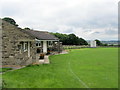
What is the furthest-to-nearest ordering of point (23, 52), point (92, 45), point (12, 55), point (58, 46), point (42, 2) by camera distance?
point (92, 45)
point (58, 46)
point (42, 2)
point (23, 52)
point (12, 55)

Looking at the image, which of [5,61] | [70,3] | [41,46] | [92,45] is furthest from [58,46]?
[92,45]

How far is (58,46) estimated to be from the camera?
23281 millimetres

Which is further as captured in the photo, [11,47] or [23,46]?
[23,46]

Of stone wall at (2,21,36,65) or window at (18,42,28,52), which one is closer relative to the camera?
stone wall at (2,21,36,65)

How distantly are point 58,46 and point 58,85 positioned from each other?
57.8 feet

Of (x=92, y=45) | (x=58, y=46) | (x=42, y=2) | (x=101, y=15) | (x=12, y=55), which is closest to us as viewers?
(x=12, y=55)

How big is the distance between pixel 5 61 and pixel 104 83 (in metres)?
8.75

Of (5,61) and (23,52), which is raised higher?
(23,52)

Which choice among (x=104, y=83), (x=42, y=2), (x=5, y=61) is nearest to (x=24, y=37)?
(x=5, y=61)

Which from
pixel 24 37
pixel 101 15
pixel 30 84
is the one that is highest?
pixel 101 15

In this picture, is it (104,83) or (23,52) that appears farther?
(23,52)

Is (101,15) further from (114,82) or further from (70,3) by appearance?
(114,82)

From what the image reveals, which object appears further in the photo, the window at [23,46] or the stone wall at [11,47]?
the window at [23,46]

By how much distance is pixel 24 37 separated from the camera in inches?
473
